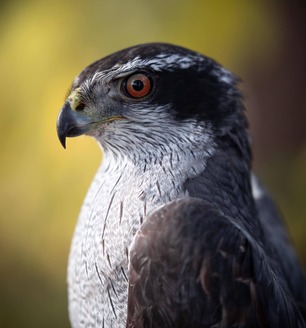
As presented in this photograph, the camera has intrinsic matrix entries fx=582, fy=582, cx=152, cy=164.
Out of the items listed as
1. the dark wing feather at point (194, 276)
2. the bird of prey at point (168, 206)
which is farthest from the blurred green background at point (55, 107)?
the dark wing feather at point (194, 276)

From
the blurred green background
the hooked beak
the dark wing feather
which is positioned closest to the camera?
the dark wing feather

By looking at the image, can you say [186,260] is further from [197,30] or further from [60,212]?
[197,30]

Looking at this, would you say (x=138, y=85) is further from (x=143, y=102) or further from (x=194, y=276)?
(x=194, y=276)

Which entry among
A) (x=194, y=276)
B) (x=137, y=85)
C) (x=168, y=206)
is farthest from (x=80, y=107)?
(x=194, y=276)

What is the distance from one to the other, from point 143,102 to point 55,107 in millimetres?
2951

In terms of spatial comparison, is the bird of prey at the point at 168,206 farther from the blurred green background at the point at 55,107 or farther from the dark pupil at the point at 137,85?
the blurred green background at the point at 55,107

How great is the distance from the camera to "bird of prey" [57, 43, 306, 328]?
2342 millimetres

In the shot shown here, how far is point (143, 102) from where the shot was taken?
276 centimetres

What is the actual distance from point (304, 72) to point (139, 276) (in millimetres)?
4670

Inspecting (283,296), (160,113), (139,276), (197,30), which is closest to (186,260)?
(139,276)

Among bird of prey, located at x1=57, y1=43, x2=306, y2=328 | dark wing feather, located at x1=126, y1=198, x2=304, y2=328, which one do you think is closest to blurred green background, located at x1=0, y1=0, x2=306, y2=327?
bird of prey, located at x1=57, y1=43, x2=306, y2=328

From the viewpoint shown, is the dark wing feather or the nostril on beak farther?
the nostril on beak

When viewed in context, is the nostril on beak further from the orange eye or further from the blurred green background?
the blurred green background

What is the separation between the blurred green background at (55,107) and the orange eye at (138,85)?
2796 millimetres
